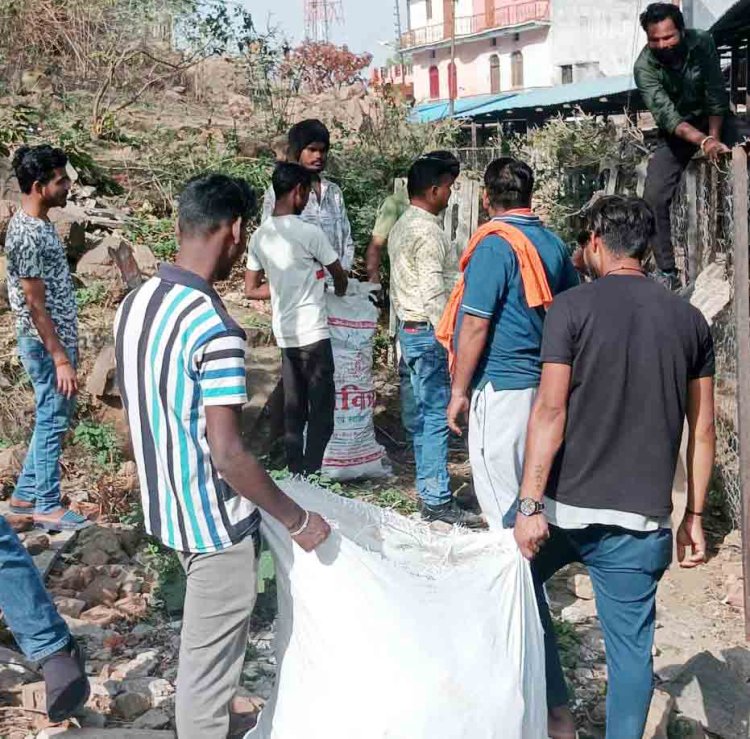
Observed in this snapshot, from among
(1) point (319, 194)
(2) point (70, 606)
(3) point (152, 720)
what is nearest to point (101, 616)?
(2) point (70, 606)

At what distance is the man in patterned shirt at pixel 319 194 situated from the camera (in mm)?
5242

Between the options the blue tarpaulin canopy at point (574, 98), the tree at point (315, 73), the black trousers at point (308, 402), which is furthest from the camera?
the blue tarpaulin canopy at point (574, 98)

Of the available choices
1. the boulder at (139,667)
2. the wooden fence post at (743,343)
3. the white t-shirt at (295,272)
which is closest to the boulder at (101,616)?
the boulder at (139,667)

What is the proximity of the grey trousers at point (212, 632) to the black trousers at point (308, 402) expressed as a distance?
2.63 meters

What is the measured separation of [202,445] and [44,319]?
2301mm

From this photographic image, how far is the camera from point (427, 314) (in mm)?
4965

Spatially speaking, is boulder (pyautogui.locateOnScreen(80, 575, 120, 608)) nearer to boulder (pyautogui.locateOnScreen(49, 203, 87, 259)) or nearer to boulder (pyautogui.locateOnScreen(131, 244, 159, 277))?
boulder (pyautogui.locateOnScreen(131, 244, 159, 277))

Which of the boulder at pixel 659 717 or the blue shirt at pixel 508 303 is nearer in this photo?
the boulder at pixel 659 717

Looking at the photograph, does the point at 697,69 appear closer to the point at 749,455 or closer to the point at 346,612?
the point at 749,455

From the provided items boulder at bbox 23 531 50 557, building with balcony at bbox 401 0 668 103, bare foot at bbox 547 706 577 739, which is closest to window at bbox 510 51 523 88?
building with balcony at bbox 401 0 668 103

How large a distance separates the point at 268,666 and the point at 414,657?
1.31 metres

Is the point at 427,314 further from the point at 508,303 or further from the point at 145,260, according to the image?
the point at 145,260

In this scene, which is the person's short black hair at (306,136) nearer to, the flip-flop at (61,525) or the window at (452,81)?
the flip-flop at (61,525)

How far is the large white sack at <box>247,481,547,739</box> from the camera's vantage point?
94.1 inches
